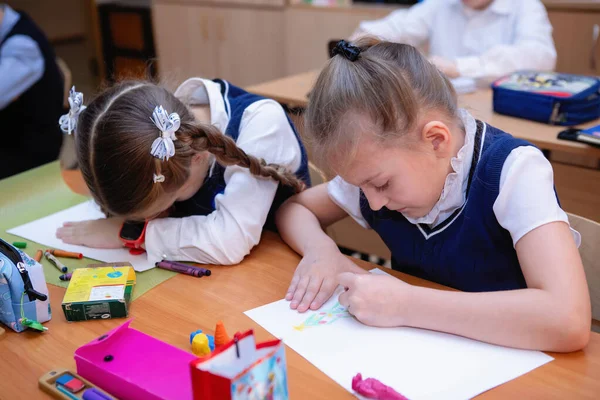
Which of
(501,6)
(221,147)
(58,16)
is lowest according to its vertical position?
(58,16)

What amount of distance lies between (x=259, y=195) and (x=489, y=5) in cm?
174

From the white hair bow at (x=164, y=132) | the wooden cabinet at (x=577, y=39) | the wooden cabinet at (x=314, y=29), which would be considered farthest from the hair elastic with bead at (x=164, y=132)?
the wooden cabinet at (x=314, y=29)

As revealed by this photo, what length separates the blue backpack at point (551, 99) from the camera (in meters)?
1.75

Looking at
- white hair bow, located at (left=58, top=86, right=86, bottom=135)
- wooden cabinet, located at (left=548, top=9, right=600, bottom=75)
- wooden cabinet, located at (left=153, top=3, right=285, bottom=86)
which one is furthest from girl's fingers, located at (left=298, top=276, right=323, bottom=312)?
wooden cabinet, located at (left=153, top=3, right=285, bottom=86)

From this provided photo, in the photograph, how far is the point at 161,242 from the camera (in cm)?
118

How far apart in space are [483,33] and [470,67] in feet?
1.21

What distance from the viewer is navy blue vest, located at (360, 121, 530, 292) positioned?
3.27 ft

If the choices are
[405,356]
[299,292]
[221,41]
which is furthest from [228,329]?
[221,41]

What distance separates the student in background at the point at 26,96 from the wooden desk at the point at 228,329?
142 cm

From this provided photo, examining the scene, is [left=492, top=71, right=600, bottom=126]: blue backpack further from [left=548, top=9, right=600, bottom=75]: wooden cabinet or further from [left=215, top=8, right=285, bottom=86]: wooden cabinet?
[left=215, top=8, right=285, bottom=86]: wooden cabinet

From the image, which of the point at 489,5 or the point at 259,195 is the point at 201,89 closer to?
the point at 259,195

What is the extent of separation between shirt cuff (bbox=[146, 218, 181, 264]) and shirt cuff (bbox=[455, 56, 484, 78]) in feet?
4.75

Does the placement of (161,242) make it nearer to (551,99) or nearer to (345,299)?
(345,299)

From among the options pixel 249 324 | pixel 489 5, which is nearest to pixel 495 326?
pixel 249 324
